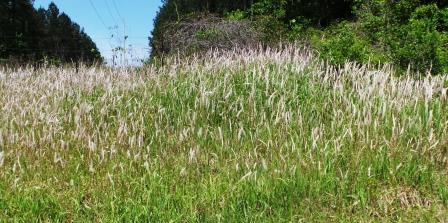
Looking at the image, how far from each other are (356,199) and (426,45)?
6.59m

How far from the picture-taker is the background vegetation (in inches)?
380

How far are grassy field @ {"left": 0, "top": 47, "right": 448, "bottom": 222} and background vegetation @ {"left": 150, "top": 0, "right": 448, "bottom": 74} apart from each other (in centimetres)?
108

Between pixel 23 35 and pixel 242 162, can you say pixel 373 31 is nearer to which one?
pixel 242 162

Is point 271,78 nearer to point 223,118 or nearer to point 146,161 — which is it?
point 223,118

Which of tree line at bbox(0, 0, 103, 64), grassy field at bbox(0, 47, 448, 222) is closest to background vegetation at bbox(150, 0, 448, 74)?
grassy field at bbox(0, 47, 448, 222)

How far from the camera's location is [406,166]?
13.2 feet

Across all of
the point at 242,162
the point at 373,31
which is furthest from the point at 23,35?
the point at 242,162

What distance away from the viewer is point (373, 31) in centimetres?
1897

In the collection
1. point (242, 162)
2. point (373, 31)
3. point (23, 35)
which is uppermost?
point (23, 35)

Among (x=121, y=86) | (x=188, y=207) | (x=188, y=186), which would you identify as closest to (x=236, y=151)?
(x=188, y=186)

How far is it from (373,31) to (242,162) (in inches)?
622

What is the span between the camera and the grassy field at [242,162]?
3787 millimetres

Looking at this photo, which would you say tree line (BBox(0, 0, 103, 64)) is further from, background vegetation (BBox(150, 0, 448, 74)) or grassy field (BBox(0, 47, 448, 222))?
grassy field (BBox(0, 47, 448, 222))

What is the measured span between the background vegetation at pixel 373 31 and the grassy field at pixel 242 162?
42.4 inches
